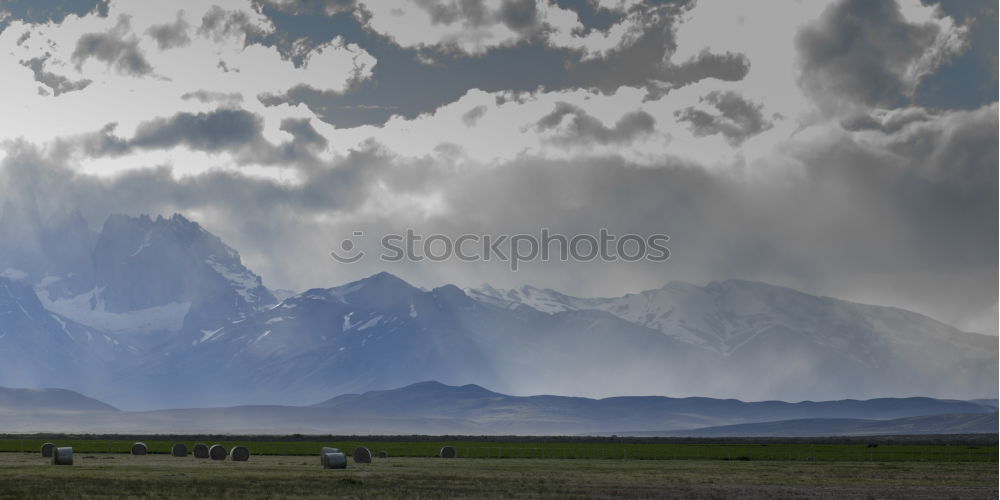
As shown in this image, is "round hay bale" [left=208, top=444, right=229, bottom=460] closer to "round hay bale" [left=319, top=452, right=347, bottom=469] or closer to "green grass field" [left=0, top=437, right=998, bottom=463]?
"green grass field" [left=0, top=437, right=998, bottom=463]

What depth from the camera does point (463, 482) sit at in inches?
2623

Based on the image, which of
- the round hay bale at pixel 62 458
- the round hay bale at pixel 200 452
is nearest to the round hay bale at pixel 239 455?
the round hay bale at pixel 200 452

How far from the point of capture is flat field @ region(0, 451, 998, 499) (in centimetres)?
5712

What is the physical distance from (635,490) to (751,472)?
27847 mm

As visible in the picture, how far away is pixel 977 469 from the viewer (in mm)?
93438

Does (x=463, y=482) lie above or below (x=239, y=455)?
above

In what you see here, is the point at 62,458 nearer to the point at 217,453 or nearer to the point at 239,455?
the point at 239,455

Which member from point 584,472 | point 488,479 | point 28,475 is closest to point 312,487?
point 488,479

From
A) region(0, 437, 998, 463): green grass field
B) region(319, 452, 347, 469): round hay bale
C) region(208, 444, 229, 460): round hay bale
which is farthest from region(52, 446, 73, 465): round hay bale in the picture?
region(0, 437, 998, 463): green grass field

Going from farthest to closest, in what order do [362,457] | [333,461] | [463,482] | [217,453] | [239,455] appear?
1. [217,453]
2. [239,455]
3. [362,457]
4. [333,461]
5. [463,482]

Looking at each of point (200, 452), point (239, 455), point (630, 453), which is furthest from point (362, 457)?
point (630, 453)

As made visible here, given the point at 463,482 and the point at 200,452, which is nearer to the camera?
the point at 463,482

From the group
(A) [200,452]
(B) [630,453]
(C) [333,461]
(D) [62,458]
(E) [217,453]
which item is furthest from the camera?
(B) [630,453]

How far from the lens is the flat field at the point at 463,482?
187 feet
